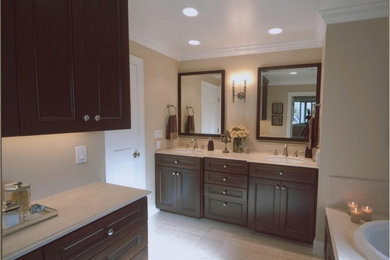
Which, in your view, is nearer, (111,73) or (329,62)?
(111,73)

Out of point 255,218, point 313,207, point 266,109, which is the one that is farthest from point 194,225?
point 266,109

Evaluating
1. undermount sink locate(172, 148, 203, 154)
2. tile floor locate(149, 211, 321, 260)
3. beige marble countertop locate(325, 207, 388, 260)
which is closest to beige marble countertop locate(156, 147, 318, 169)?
undermount sink locate(172, 148, 203, 154)

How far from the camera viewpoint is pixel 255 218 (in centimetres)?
273

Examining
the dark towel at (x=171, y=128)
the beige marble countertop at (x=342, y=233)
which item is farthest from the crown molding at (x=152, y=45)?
the beige marble countertop at (x=342, y=233)

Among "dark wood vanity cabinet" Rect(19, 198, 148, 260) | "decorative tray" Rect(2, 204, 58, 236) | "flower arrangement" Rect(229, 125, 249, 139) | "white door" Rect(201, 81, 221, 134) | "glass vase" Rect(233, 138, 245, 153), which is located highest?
"white door" Rect(201, 81, 221, 134)

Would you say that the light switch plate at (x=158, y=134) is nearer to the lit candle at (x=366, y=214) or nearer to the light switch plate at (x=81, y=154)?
the light switch plate at (x=81, y=154)

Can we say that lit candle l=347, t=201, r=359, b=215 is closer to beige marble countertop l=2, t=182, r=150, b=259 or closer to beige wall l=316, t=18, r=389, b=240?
beige wall l=316, t=18, r=389, b=240

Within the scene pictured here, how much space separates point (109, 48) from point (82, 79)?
1.01ft

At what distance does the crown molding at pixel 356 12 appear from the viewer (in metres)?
1.97

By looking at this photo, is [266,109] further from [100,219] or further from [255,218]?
[100,219]

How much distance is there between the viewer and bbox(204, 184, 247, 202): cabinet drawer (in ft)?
9.20

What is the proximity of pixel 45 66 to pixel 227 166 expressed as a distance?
2214 mm

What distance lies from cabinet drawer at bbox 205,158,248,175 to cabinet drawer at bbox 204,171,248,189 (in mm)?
51

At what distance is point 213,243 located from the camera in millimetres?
2561
